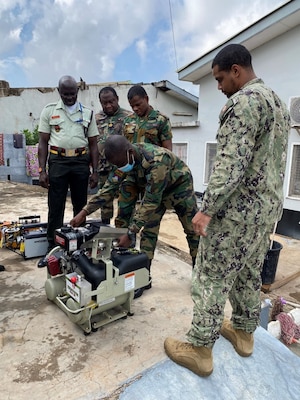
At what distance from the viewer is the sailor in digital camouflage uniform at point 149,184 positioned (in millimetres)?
2121

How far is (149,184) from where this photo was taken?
2188mm

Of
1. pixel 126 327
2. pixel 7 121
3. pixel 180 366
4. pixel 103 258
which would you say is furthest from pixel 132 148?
pixel 7 121

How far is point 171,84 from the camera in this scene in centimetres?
1097

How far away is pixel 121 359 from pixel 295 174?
545 centimetres

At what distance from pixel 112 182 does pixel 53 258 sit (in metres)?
0.73

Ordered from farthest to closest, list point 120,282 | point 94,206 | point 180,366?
1. point 94,206
2. point 120,282
3. point 180,366

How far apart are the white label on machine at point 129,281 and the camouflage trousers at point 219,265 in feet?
1.54

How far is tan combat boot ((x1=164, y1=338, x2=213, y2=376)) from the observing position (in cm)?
175

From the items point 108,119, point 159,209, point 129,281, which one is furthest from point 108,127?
point 129,281

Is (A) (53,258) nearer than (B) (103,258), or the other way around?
(B) (103,258)

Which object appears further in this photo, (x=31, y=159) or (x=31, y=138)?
(x=31, y=138)

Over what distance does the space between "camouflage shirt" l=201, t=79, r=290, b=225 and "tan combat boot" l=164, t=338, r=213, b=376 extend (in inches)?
30.7

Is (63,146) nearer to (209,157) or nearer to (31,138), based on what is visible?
(209,157)

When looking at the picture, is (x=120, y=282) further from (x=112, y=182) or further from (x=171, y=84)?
(x=171, y=84)
